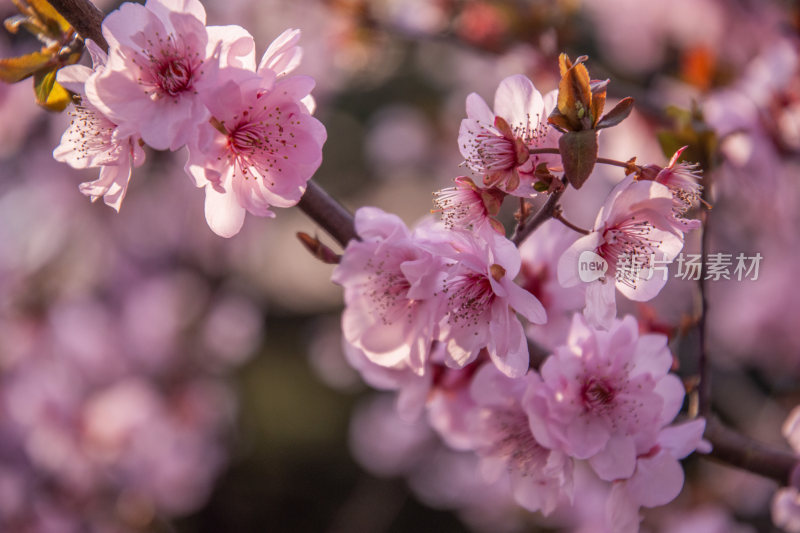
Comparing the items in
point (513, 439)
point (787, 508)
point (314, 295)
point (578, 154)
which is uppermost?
point (578, 154)

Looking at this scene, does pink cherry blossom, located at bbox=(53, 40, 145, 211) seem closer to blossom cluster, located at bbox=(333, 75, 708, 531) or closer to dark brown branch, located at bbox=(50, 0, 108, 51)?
dark brown branch, located at bbox=(50, 0, 108, 51)

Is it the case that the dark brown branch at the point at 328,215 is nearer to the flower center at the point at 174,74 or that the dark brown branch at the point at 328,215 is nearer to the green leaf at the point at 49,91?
the flower center at the point at 174,74

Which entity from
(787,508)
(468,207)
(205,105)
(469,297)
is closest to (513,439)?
(469,297)

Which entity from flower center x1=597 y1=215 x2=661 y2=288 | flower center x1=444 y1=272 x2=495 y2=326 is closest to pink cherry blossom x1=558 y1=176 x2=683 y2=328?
flower center x1=597 y1=215 x2=661 y2=288

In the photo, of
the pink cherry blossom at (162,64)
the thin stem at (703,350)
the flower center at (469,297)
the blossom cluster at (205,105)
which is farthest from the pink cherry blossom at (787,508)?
the pink cherry blossom at (162,64)

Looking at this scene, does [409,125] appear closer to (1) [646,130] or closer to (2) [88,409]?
(1) [646,130]

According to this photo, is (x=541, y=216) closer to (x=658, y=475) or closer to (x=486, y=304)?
(x=486, y=304)

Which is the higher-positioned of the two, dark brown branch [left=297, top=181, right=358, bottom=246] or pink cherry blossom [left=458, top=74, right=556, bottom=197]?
pink cherry blossom [left=458, top=74, right=556, bottom=197]
